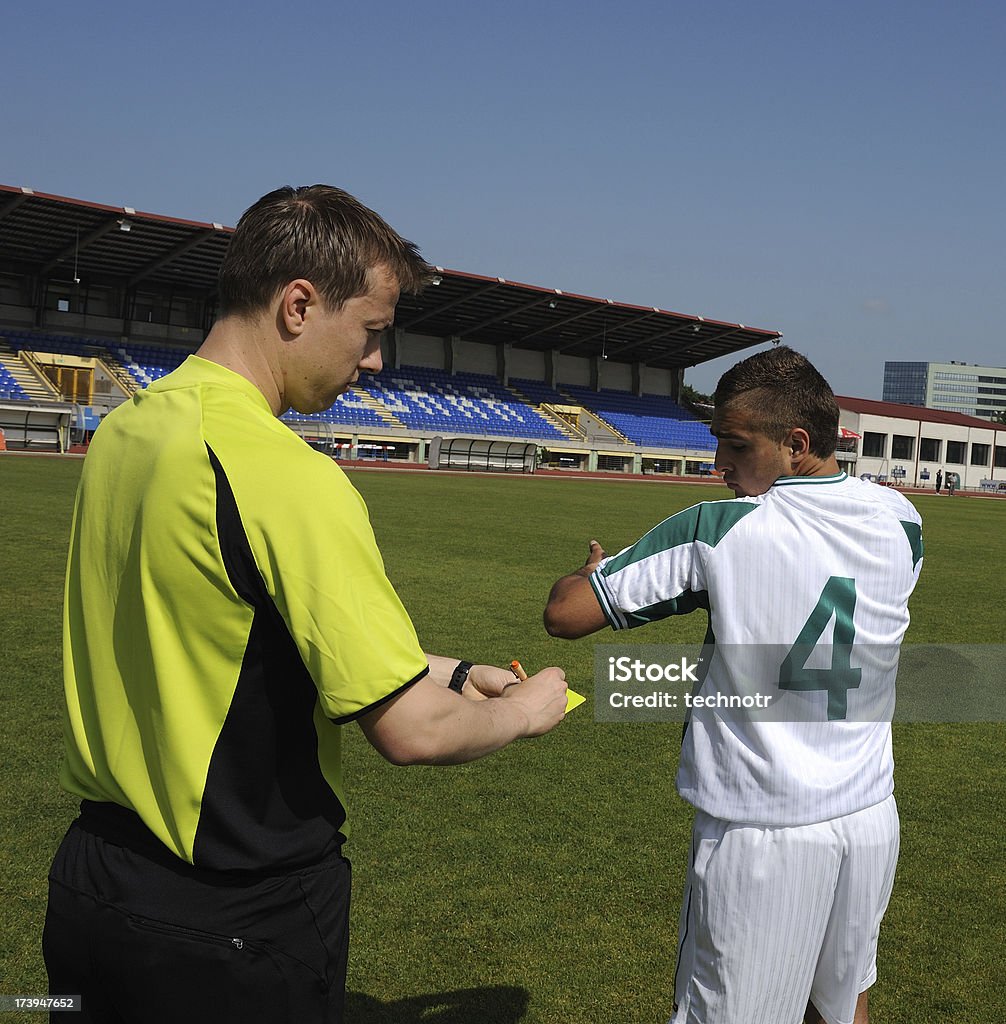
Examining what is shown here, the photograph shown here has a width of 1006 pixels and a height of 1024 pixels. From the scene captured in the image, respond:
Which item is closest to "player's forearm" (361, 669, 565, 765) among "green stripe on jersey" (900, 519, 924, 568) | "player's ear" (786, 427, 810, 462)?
"player's ear" (786, 427, 810, 462)

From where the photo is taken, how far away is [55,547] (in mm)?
12828

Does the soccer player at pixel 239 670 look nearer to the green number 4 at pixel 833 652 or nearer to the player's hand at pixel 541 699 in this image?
the player's hand at pixel 541 699

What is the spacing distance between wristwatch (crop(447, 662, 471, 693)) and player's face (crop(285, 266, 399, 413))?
688 mm

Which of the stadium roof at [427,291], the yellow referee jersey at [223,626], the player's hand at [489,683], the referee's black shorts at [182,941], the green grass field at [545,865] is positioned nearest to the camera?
the yellow referee jersey at [223,626]

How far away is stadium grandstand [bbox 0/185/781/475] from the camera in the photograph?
3941 cm

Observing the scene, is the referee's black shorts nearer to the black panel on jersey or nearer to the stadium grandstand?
the black panel on jersey

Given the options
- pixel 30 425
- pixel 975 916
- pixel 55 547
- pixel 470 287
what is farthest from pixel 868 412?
pixel 975 916

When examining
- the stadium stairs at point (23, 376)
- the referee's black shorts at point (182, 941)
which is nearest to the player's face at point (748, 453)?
the referee's black shorts at point (182, 941)

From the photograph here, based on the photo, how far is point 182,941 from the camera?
153 centimetres

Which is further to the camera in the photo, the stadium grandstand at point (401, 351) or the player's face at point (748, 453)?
the stadium grandstand at point (401, 351)

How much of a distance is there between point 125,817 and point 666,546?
1172 millimetres

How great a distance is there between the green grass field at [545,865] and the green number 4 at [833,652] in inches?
67.5

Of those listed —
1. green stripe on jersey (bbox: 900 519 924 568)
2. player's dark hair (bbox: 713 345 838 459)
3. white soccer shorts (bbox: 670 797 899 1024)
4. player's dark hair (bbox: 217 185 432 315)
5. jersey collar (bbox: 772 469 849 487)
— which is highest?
player's dark hair (bbox: 217 185 432 315)

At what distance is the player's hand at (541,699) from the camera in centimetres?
171
